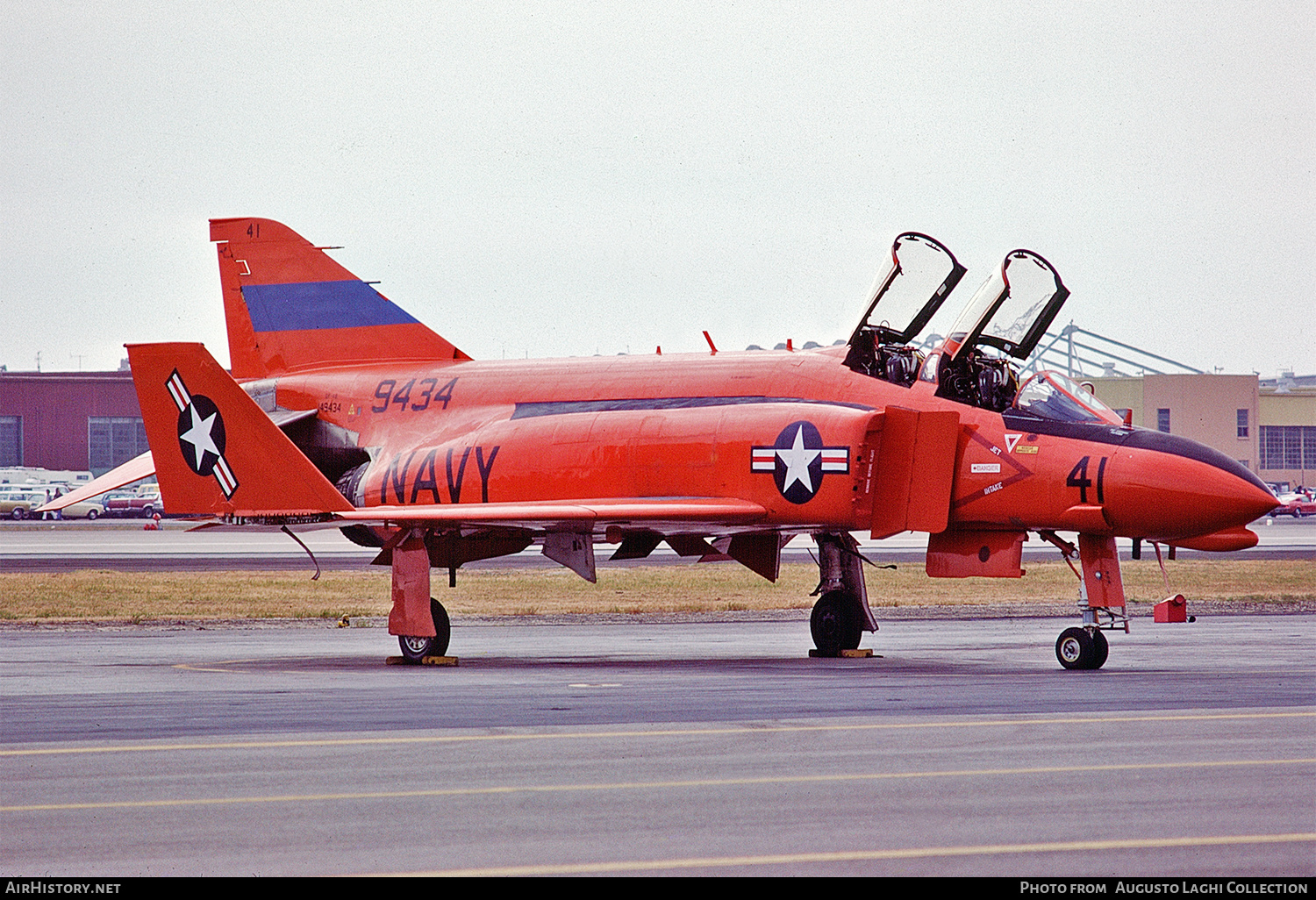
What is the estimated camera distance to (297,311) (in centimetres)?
2248

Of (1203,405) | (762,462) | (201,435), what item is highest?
(1203,405)

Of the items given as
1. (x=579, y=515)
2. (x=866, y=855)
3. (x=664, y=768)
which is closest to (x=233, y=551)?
(x=579, y=515)

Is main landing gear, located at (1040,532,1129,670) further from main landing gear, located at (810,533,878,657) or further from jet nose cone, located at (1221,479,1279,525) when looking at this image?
main landing gear, located at (810,533,878,657)

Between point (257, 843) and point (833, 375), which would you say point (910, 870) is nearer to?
point (257, 843)

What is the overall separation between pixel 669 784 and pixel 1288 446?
123 metres

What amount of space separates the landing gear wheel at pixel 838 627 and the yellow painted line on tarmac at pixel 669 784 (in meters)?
9.34

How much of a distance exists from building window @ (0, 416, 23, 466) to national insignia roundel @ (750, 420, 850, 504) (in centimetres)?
9760

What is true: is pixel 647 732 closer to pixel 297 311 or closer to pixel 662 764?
pixel 662 764

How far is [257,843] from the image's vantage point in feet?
22.6

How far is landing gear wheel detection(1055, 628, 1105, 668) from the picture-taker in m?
15.2

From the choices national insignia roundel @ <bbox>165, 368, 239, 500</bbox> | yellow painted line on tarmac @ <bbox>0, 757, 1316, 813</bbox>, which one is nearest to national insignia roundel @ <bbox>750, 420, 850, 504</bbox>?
national insignia roundel @ <bbox>165, 368, 239, 500</bbox>

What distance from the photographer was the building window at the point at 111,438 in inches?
4099
